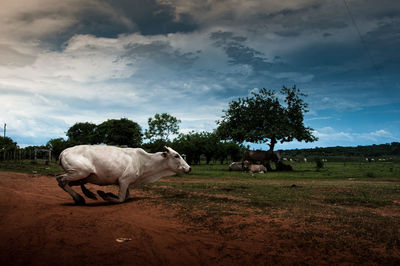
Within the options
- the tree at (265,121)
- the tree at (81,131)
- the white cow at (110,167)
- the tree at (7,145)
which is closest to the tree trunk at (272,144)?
the tree at (265,121)

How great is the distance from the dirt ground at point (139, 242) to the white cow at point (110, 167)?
132cm

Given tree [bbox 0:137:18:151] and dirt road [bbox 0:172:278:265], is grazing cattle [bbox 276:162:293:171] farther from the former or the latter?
tree [bbox 0:137:18:151]

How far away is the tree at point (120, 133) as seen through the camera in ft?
199

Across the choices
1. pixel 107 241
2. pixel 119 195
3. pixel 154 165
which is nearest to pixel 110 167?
pixel 119 195

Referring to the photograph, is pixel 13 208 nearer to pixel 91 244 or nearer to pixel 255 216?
pixel 91 244

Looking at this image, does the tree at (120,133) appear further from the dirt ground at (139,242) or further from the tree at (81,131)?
the dirt ground at (139,242)

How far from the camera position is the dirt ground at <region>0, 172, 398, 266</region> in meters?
4.03

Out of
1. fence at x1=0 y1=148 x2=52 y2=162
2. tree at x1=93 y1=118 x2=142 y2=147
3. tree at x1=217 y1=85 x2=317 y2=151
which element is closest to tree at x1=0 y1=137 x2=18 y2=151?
fence at x1=0 y1=148 x2=52 y2=162

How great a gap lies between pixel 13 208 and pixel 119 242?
398 cm

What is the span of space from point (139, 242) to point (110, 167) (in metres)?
3.74

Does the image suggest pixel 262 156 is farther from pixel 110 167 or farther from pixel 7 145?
pixel 7 145

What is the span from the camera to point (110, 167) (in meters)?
8.02

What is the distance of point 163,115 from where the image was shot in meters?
61.3

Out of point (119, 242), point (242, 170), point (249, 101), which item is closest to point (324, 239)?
Answer: point (119, 242)
